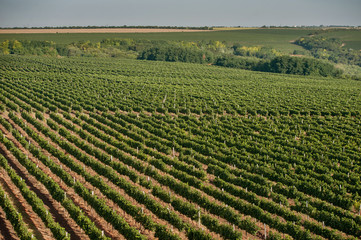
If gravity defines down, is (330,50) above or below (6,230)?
above

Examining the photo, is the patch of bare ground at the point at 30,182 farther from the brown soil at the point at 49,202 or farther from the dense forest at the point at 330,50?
the dense forest at the point at 330,50

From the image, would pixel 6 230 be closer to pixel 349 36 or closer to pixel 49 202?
pixel 49 202

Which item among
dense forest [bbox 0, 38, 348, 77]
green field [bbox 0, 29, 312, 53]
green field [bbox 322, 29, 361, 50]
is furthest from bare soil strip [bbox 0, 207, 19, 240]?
green field [bbox 322, 29, 361, 50]

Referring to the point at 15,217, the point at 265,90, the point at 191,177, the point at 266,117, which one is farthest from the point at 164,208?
the point at 265,90

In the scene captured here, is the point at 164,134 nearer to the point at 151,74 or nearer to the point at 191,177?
the point at 191,177

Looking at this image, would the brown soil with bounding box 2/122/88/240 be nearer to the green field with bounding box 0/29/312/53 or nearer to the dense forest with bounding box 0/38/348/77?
the dense forest with bounding box 0/38/348/77

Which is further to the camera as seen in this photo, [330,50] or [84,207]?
[330,50]

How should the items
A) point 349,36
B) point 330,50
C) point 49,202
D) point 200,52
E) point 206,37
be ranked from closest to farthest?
point 49,202 → point 200,52 → point 330,50 → point 206,37 → point 349,36

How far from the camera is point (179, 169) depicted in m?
24.2

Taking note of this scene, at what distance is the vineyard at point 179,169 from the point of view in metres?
17.2

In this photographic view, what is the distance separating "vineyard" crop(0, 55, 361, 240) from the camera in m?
17.2

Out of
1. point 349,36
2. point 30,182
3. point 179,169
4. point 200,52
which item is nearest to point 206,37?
point 200,52

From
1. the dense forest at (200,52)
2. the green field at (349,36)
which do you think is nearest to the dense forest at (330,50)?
the dense forest at (200,52)

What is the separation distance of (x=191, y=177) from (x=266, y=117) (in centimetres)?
2084
